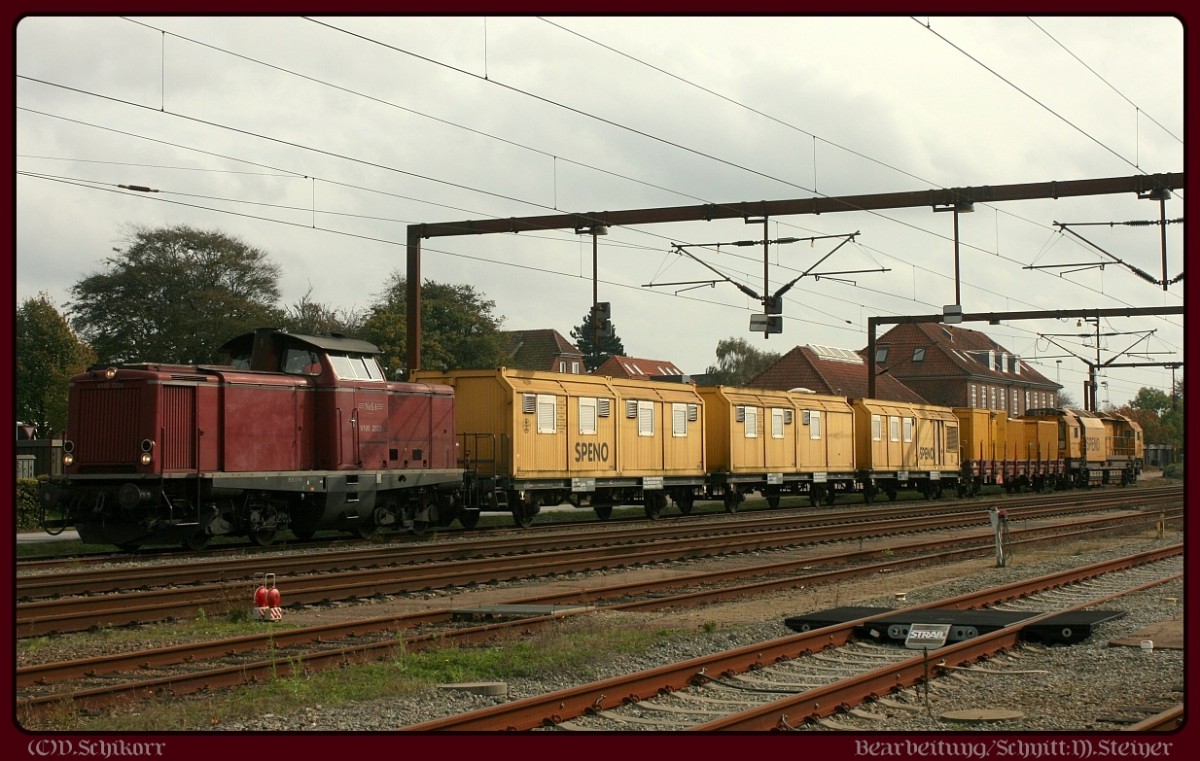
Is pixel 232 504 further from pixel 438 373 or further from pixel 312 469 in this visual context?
pixel 438 373

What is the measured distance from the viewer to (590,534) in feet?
82.8

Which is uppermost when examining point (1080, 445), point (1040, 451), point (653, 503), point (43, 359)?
point (43, 359)

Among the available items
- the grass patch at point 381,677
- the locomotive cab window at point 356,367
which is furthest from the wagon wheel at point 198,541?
the grass patch at point 381,677

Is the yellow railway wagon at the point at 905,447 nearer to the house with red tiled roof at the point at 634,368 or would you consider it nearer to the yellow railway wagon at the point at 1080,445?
the yellow railway wagon at the point at 1080,445

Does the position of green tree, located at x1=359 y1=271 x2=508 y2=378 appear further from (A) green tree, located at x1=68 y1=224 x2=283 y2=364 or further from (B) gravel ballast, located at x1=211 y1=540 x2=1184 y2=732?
(B) gravel ballast, located at x1=211 y1=540 x2=1184 y2=732

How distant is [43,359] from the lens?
191 feet

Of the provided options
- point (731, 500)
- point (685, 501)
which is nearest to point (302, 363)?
point (685, 501)

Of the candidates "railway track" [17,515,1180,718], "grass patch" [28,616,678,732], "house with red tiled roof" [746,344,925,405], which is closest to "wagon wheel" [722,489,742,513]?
"railway track" [17,515,1180,718]

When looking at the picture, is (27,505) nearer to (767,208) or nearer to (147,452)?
(147,452)

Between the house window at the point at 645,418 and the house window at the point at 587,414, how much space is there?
1934 millimetres

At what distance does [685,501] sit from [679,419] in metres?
3.10

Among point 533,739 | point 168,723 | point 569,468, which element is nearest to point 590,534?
point 569,468

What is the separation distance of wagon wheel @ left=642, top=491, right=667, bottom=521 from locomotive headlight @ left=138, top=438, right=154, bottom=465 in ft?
53.0

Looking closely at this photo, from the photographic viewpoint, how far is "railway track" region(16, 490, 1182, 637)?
1369 cm
